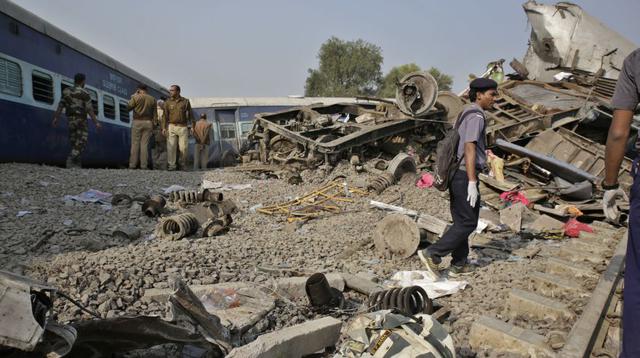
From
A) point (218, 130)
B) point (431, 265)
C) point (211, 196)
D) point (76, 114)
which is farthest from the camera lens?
point (218, 130)

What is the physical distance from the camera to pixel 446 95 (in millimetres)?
12492

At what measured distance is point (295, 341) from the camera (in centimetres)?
253

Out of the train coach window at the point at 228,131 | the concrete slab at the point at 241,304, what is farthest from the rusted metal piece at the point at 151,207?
the train coach window at the point at 228,131

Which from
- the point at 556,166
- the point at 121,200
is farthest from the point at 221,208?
the point at 556,166

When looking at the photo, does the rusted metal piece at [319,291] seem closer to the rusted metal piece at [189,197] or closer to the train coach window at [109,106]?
the rusted metal piece at [189,197]

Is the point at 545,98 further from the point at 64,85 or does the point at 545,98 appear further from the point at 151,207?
the point at 64,85

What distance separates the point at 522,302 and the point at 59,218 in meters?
5.28

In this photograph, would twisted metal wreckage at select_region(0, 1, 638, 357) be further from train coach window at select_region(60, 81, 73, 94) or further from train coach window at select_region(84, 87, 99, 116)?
train coach window at select_region(60, 81, 73, 94)

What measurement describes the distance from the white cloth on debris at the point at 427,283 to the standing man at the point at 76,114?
25.3 ft

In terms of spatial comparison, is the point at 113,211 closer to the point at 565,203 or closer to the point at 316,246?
the point at 316,246

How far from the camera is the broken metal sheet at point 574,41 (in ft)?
54.3

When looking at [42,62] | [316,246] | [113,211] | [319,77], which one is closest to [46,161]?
[42,62]

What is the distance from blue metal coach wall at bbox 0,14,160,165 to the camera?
7.47 meters

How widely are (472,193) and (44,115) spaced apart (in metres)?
8.15
